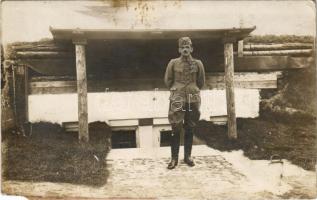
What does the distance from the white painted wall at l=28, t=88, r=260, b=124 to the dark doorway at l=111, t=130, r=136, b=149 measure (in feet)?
0.84

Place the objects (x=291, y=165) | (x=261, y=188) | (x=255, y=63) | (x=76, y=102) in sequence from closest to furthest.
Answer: (x=261, y=188)
(x=291, y=165)
(x=76, y=102)
(x=255, y=63)

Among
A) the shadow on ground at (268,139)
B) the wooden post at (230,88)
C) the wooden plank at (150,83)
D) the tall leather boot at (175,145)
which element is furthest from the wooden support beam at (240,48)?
the tall leather boot at (175,145)

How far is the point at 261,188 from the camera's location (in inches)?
246

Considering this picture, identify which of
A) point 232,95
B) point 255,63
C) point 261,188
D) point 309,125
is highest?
point 255,63

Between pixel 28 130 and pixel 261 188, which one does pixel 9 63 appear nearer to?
pixel 28 130

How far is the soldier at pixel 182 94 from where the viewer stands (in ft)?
21.4

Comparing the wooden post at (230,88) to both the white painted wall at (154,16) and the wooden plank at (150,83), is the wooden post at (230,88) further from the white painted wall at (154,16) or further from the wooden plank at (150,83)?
the white painted wall at (154,16)

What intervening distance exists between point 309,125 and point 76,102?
11.6 feet

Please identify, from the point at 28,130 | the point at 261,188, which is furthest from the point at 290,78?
the point at 28,130

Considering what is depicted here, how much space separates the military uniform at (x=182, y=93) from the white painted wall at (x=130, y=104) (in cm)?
77

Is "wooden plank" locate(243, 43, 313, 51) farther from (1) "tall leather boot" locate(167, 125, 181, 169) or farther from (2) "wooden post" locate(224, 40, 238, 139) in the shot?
(1) "tall leather boot" locate(167, 125, 181, 169)

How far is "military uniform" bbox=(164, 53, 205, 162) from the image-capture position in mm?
6523

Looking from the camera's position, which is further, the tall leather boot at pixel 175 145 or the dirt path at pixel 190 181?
the tall leather boot at pixel 175 145

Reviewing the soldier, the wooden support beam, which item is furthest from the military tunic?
the wooden support beam
